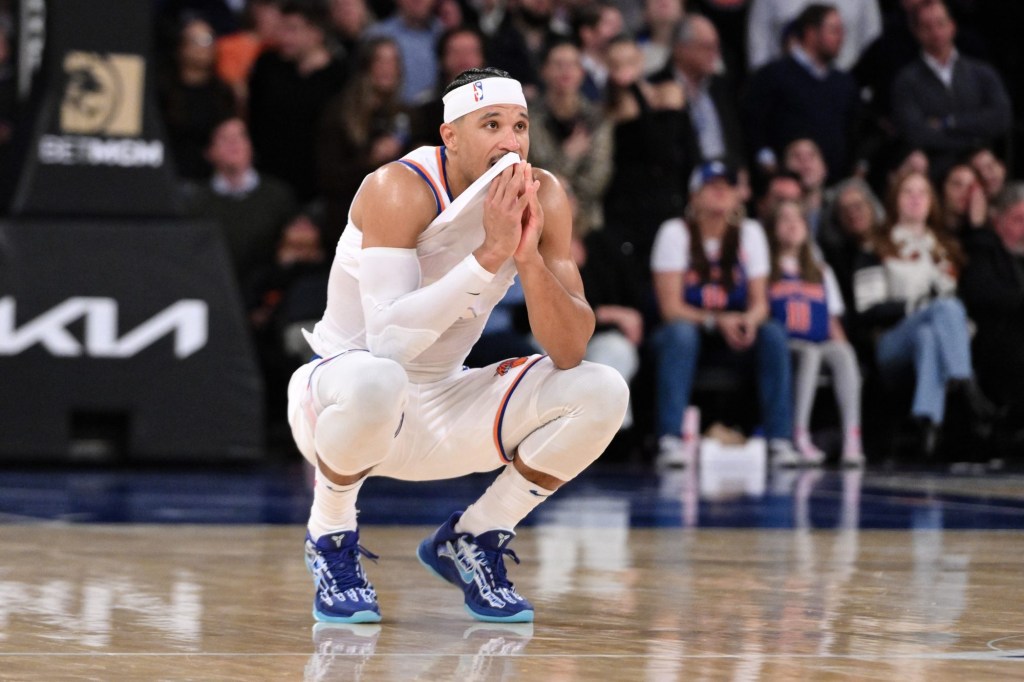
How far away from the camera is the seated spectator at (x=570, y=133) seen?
10.1 m

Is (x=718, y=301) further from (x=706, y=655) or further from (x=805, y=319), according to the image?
(x=706, y=655)

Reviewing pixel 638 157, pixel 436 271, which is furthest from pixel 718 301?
pixel 436 271

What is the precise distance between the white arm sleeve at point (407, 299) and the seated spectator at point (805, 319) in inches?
252

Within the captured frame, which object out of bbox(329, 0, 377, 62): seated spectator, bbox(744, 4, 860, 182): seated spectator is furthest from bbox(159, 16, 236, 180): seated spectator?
bbox(744, 4, 860, 182): seated spectator

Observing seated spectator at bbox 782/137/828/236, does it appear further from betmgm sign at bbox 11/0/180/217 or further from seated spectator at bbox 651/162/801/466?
betmgm sign at bbox 11/0/180/217

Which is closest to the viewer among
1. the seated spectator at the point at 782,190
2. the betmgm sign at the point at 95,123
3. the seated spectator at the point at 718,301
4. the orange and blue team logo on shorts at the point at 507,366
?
the orange and blue team logo on shorts at the point at 507,366

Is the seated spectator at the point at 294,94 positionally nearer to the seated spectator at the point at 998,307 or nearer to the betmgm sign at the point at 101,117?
the betmgm sign at the point at 101,117

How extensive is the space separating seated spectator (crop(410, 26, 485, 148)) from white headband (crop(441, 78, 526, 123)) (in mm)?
5720

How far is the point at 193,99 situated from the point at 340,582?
6766mm

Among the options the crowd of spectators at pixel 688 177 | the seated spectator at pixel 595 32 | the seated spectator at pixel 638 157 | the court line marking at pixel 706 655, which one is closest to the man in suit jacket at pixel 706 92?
the crowd of spectators at pixel 688 177

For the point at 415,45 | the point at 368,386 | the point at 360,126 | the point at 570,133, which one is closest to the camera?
the point at 368,386

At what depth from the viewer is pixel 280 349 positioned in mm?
9703

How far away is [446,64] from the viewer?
10289 millimetres

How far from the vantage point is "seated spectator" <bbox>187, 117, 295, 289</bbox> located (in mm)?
10062
